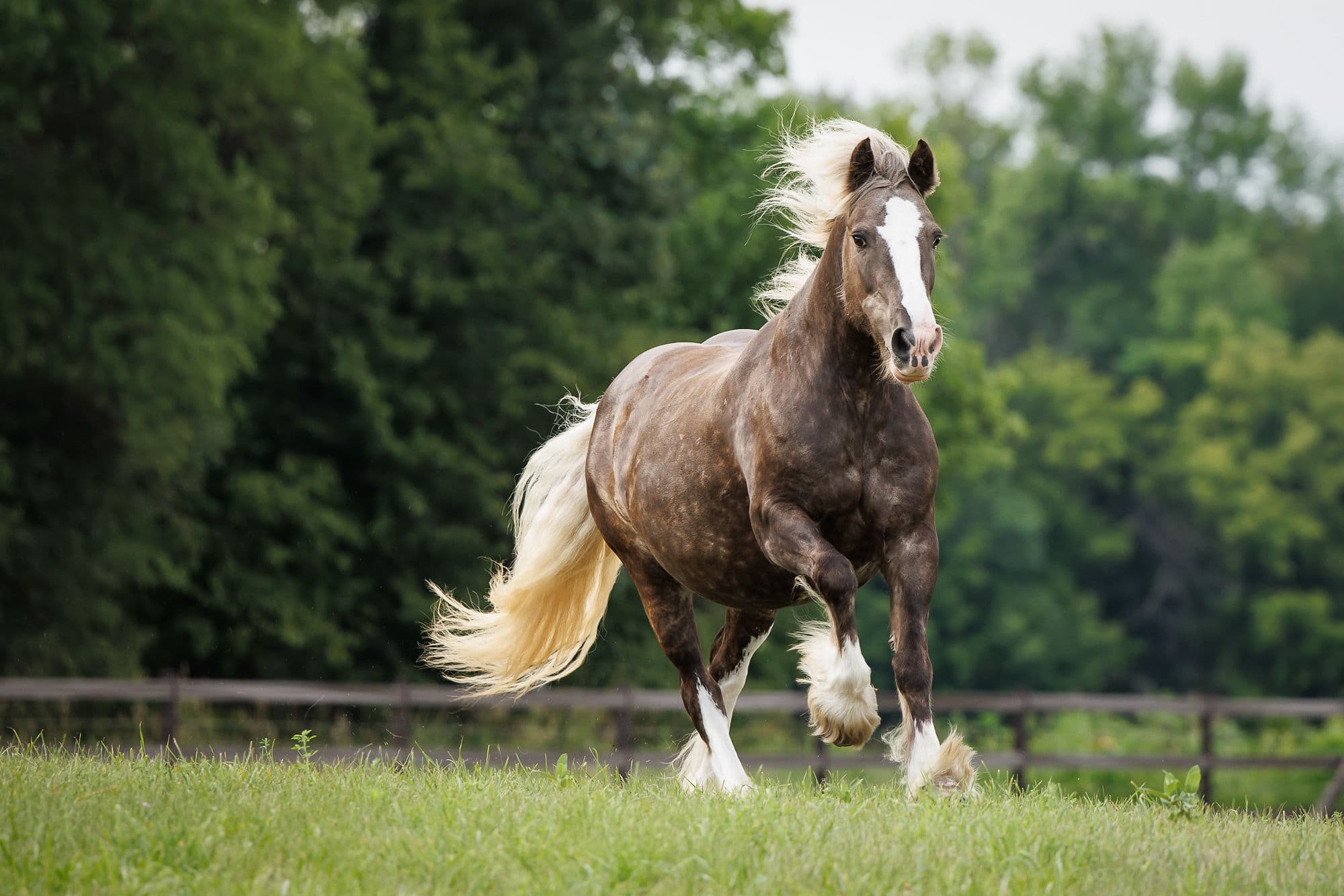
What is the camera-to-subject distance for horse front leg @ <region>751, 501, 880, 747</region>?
5.12 m

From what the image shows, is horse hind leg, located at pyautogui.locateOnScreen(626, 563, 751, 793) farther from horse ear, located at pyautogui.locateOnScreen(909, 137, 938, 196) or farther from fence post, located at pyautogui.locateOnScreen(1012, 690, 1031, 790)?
fence post, located at pyautogui.locateOnScreen(1012, 690, 1031, 790)

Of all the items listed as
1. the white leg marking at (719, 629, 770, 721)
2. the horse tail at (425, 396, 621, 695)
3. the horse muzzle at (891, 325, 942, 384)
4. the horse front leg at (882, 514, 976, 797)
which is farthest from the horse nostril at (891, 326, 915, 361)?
the horse tail at (425, 396, 621, 695)

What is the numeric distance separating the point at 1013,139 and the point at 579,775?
46.8 m

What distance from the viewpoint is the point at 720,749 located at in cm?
615

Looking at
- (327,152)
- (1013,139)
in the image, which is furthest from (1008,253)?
(327,152)

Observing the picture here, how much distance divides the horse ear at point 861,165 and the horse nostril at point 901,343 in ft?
2.73

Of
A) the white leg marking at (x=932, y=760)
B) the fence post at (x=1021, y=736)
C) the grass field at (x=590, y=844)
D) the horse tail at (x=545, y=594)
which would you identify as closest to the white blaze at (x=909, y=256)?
the white leg marking at (x=932, y=760)

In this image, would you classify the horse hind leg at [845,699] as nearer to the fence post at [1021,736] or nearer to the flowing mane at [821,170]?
the flowing mane at [821,170]

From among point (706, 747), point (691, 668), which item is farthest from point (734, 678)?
point (706, 747)

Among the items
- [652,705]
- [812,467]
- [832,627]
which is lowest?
[652,705]

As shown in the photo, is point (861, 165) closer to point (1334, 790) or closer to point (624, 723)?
point (624, 723)

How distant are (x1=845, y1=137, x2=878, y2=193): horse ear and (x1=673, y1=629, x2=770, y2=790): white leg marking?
6.78 feet

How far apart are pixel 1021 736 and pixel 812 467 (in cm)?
1013

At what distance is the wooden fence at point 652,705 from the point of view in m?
12.3
